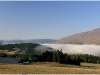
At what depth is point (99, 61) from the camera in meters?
167

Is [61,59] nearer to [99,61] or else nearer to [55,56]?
[55,56]

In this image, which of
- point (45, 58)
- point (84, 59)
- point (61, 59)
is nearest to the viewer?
point (61, 59)

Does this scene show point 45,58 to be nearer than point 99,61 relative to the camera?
Yes

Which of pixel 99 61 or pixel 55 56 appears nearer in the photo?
pixel 55 56

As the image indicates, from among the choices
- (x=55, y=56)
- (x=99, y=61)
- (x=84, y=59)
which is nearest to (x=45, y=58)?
(x=55, y=56)

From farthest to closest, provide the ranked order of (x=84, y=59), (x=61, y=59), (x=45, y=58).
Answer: (x=84, y=59)
(x=45, y=58)
(x=61, y=59)

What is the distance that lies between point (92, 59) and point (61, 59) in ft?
183

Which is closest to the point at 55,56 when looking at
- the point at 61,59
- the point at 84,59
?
the point at 61,59

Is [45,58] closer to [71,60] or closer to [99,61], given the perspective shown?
[71,60]

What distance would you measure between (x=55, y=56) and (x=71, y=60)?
31.2 ft

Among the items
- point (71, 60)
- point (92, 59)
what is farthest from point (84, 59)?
point (71, 60)

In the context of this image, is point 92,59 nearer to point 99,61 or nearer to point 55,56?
point 99,61

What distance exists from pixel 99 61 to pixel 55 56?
58.7m

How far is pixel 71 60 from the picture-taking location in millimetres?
122438
